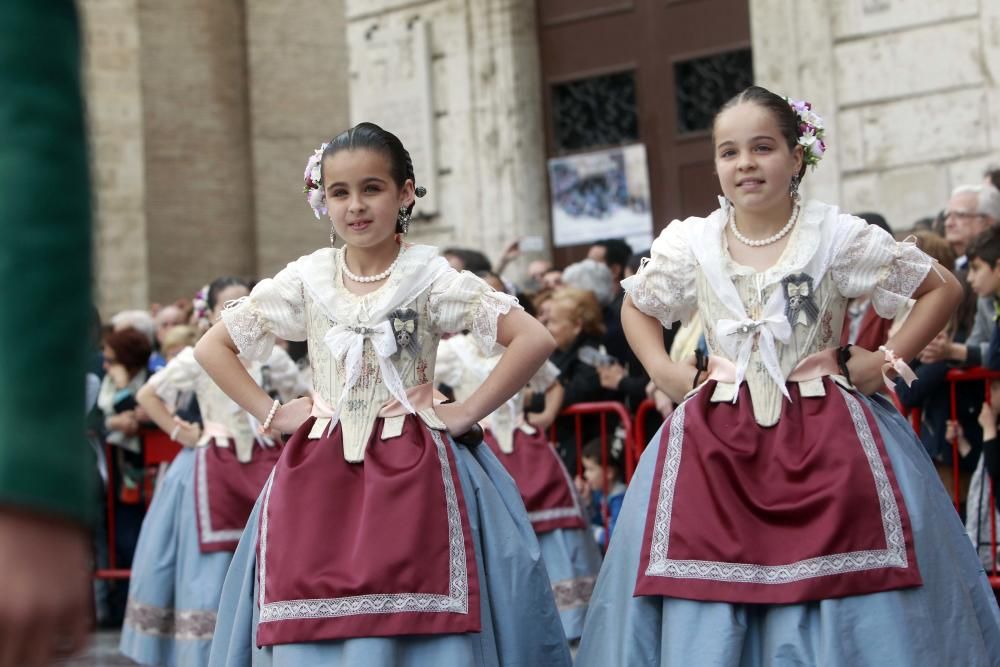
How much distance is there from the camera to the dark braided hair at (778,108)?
4703 millimetres

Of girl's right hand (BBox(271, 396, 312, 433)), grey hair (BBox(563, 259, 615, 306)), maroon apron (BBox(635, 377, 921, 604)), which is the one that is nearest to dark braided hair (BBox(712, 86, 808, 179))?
maroon apron (BBox(635, 377, 921, 604))

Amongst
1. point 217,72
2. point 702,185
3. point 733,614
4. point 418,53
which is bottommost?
point 733,614

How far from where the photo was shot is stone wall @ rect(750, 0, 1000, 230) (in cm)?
976

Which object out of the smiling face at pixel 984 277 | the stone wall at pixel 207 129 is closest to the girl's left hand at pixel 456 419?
the smiling face at pixel 984 277

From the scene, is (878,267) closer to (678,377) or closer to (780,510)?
(678,377)

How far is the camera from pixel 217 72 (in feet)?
74.9

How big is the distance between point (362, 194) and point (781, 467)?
4.80 ft

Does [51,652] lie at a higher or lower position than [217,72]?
lower

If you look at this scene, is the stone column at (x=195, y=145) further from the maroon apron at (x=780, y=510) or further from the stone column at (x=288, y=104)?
the maroon apron at (x=780, y=510)

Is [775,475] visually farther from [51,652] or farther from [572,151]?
[572,151]

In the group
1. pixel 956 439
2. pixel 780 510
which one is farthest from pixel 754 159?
pixel 956 439

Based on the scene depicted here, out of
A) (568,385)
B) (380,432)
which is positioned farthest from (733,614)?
(568,385)

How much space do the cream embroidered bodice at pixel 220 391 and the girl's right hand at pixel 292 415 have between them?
3.15 m

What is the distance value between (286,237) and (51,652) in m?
22.5
